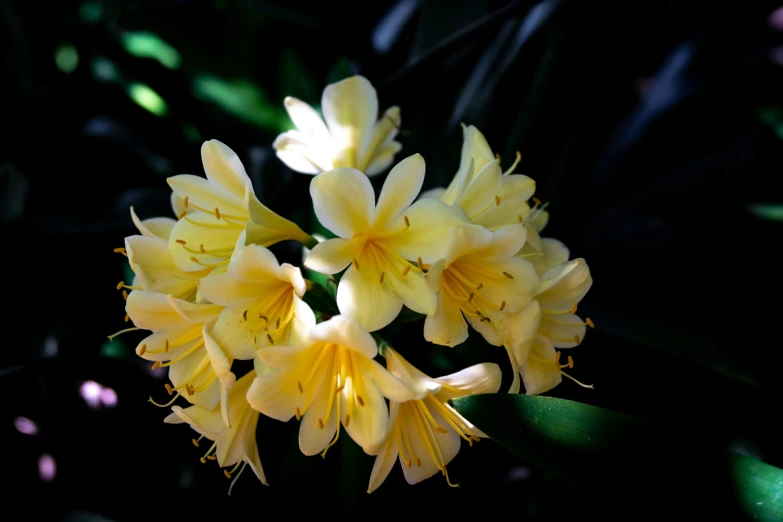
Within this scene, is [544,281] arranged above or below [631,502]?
above

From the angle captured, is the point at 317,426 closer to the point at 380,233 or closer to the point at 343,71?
the point at 380,233

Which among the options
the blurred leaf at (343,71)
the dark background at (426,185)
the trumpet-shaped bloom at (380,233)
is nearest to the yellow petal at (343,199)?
the trumpet-shaped bloom at (380,233)

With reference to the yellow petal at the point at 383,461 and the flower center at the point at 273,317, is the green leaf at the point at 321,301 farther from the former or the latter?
the yellow petal at the point at 383,461

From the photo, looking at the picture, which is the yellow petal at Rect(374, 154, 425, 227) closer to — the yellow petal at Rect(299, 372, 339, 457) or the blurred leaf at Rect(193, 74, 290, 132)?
the yellow petal at Rect(299, 372, 339, 457)

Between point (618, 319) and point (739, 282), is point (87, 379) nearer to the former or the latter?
point (618, 319)

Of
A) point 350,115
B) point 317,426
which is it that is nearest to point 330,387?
point 317,426

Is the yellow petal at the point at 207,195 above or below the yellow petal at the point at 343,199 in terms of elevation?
above

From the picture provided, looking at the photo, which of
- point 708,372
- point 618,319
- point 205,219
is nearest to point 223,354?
point 205,219
